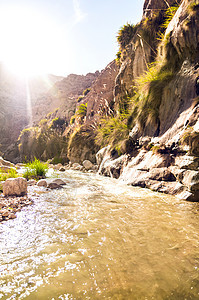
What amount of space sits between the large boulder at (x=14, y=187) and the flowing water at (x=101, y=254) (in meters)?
1.02

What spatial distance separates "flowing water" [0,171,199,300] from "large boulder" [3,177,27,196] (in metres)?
1.02

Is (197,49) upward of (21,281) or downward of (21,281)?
upward

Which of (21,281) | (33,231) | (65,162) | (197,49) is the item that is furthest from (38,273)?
(65,162)

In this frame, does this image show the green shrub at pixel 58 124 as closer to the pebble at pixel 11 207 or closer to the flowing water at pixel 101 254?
the pebble at pixel 11 207

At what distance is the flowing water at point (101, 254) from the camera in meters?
0.95

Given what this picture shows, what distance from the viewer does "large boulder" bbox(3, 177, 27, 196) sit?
317 cm

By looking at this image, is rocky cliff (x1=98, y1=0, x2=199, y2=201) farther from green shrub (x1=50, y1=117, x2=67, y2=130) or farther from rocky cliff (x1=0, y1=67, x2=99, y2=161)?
rocky cliff (x1=0, y1=67, x2=99, y2=161)

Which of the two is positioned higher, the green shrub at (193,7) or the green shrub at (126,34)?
the green shrub at (126,34)

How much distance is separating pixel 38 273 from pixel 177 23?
6.16 meters

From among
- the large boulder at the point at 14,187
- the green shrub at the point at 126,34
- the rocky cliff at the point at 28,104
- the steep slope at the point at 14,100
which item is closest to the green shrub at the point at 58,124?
the rocky cliff at the point at 28,104

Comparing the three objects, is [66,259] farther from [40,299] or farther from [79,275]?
[40,299]

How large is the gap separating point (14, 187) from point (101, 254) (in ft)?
8.62

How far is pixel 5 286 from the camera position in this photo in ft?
3.20

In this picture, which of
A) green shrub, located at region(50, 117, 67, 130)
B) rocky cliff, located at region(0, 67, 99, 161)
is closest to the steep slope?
rocky cliff, located at region(0, 67, 99, 161)
